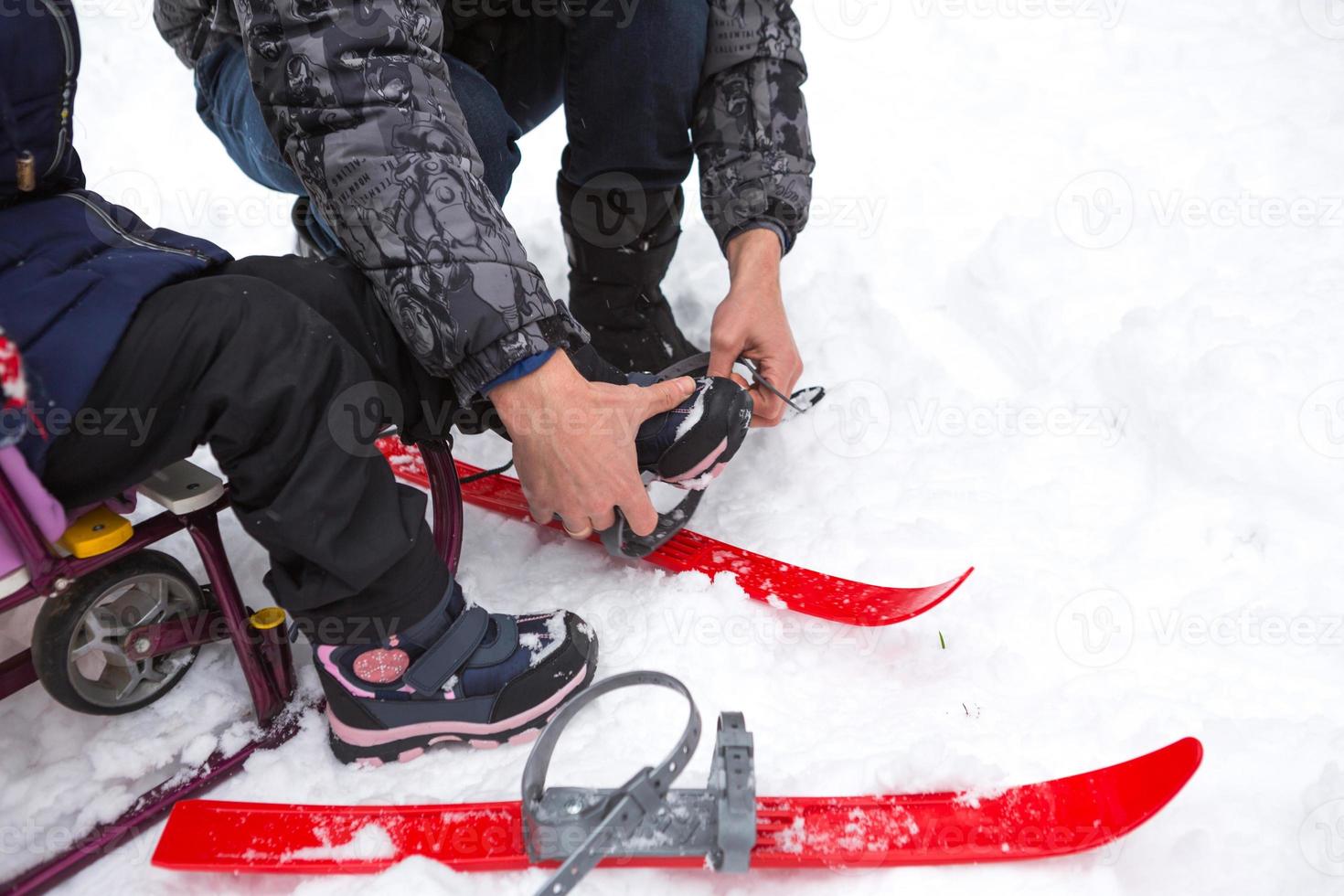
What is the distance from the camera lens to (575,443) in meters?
1.12

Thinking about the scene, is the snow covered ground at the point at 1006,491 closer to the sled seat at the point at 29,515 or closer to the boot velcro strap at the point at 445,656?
the boot velcro strap at the point at 445,656

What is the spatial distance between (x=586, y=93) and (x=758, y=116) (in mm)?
347

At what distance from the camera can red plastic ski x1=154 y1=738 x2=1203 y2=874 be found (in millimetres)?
1062

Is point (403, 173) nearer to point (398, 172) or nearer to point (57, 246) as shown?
point (398, 172)

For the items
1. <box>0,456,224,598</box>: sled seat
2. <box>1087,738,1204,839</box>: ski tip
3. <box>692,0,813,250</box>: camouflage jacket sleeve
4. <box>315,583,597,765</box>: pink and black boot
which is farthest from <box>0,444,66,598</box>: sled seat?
<box>1087,738,1204,839</box>: ski tip

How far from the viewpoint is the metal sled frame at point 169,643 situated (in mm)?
1016

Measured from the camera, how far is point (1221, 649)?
1.37 meters

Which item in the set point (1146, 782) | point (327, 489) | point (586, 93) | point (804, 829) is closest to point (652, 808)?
point (804, 829)

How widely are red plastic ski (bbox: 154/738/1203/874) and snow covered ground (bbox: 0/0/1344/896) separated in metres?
0.03

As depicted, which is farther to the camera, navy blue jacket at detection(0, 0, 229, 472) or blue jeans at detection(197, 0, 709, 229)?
blue jeans at detection(197, 0, 709, 229)

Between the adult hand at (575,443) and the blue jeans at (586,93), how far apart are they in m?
0.55

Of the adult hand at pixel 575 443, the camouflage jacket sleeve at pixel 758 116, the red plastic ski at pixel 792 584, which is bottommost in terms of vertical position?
the red plastic ski at pixel 792 584

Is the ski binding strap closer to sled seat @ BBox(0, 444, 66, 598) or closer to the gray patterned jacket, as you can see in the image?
the gray patterned jacket

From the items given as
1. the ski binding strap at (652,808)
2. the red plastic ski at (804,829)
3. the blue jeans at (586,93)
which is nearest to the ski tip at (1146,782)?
the red plastic ski at (804,829)
